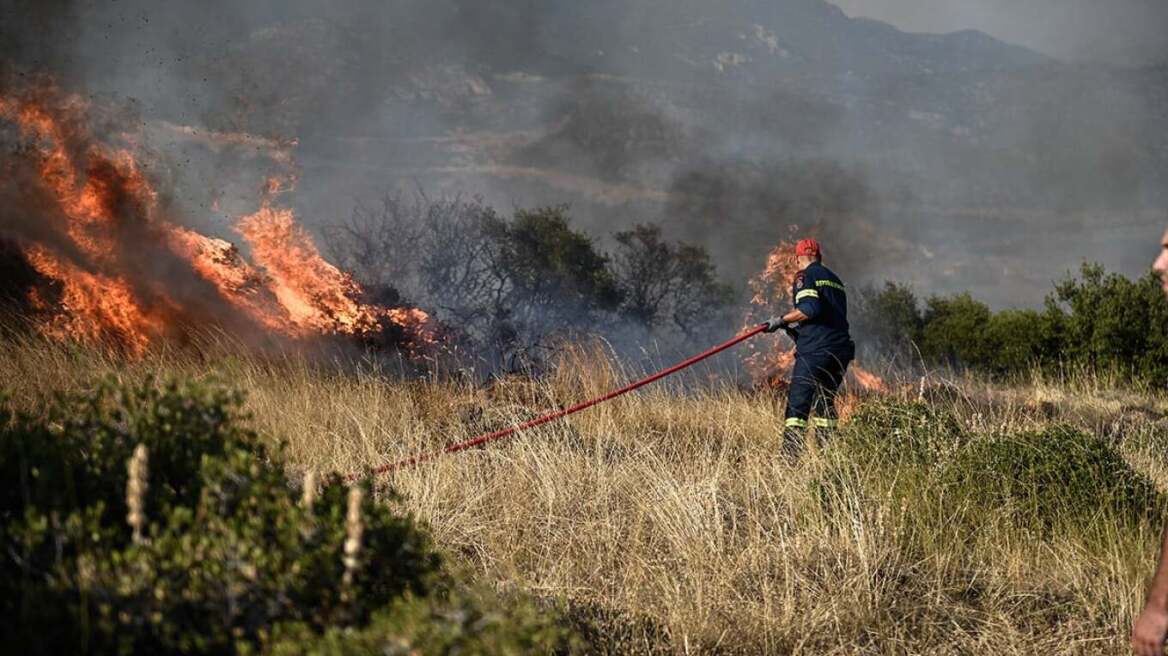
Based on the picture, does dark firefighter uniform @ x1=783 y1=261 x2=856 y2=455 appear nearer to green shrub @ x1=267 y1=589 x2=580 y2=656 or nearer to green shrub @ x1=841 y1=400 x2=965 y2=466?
green shrub @ x1=841 y1=400 x2=965 y2=466

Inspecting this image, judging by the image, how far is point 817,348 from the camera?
7.91 metres

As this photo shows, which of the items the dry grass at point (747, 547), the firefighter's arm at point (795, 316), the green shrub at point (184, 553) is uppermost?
the firefighter's arm at point (795, 316)

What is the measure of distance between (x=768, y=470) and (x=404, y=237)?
11506 mm

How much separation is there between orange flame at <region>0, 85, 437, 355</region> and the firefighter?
19.5 ft

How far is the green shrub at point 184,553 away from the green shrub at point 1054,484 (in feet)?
13.2

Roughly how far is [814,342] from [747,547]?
11.5 feet

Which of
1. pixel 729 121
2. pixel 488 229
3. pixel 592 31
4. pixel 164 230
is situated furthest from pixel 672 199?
pixel 592 31

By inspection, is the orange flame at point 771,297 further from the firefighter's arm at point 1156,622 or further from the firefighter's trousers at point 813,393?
the firefighter's arm at point 1156,622

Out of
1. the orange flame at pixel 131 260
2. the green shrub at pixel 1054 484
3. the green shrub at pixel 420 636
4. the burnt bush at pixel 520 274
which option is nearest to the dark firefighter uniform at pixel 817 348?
the green shrub at pixel 1054 484

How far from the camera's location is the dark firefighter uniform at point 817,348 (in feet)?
25.2

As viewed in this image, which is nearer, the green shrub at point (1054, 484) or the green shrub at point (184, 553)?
the green shrub at point (184, 553)

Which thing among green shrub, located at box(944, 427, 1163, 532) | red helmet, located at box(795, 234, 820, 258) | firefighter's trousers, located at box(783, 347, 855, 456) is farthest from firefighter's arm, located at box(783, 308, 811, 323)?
green shrub, located at box(944, 427, 1163, 532)

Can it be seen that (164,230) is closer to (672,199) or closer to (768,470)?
(768,470)

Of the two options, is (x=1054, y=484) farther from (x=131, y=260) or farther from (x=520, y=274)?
(x=520, y=274)
